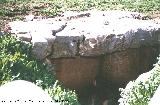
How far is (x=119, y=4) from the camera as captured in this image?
1477 cm

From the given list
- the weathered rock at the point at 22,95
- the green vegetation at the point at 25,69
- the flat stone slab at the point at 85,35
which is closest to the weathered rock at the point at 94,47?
the flat stone slab at the point at 85,35

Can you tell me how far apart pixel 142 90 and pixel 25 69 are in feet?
9.02

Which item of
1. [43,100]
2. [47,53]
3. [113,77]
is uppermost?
[43,100]

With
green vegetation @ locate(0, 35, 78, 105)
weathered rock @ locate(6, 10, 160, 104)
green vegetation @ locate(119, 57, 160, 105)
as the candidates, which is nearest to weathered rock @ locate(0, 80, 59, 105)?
green vegetation @ locate(0, 35, 78, 105)

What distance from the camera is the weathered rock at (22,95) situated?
494 cm

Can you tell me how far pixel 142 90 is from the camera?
8766mm

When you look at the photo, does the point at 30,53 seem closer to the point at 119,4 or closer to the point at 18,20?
the point at 18,20

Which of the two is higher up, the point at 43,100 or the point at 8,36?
the point at 43,100

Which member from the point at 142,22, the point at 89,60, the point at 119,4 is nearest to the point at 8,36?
the point at 89,60

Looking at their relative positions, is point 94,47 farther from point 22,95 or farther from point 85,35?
point 22,95

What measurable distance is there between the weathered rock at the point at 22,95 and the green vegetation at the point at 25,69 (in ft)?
9.02

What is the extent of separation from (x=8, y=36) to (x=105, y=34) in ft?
8.25

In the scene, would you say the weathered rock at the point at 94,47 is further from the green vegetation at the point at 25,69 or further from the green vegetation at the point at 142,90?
the green vegetation at the point at 142,90

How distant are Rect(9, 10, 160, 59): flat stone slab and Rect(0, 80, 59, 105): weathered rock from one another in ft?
14.4
